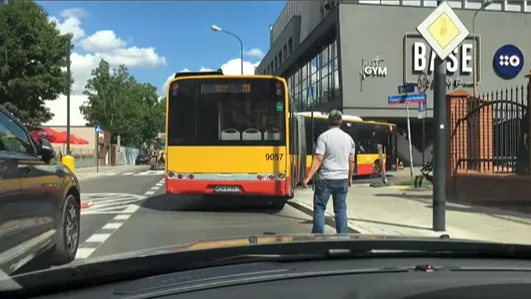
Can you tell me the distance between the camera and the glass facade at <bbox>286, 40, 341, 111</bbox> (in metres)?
39.1

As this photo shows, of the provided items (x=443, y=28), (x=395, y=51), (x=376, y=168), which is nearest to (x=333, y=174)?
(x=443, y=28)

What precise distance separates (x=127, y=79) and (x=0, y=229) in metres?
74.9

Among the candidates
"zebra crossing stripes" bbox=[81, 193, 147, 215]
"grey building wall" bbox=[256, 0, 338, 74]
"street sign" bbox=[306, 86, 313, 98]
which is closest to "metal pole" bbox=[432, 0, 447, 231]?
"zebra crossing stripes" bbox=[81, 193, 147, 215]

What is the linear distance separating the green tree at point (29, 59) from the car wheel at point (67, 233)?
912 inches

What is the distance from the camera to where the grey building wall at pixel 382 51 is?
121 feet

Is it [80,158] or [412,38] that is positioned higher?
[412,38]

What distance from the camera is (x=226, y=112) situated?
1337 cm

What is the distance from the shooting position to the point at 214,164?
521 inches

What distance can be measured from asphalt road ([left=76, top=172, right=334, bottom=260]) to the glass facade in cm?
2305

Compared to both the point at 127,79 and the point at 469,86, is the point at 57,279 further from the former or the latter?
the point at 127,79

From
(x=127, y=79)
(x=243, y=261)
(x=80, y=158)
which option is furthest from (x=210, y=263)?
(x=127, y=79)

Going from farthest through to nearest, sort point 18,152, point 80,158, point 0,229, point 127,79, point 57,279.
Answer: point 127,79
point 80,158
point 18,152
point 0,229
point 57,279

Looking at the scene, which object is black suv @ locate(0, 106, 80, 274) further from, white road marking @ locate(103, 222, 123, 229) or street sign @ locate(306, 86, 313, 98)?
street sign @ locate(306, 86, 313, 98)

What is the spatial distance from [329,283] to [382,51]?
3662cm
